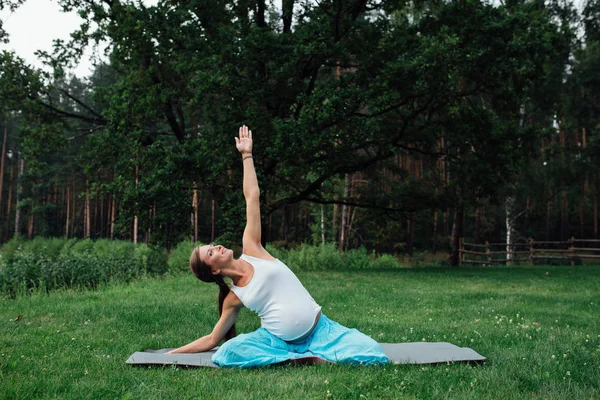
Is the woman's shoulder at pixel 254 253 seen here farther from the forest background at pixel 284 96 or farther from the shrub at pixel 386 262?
the shrub at pixel 386 262

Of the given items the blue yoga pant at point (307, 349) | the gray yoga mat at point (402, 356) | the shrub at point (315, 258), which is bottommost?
the shrub at point (315, 258)

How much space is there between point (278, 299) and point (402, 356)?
1277mm

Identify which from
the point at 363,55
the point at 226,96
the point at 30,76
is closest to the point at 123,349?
the point at 226,96

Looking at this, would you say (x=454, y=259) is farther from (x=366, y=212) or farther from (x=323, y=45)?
(x=323, y=45)

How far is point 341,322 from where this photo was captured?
725 centimetres

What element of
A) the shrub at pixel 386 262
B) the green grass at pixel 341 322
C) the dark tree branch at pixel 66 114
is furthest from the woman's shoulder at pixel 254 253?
the shrub at pixel 386 262

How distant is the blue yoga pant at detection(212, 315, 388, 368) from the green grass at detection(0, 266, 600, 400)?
171 mm

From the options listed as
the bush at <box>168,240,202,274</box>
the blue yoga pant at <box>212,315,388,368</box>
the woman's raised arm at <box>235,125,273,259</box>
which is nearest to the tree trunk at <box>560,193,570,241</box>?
the bush at <box>168,240,202,274</box>

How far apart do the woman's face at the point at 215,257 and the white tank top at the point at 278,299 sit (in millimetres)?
209

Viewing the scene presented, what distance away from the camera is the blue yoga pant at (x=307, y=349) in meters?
4.59

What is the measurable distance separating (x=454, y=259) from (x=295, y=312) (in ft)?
66.9

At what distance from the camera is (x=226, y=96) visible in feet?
51.0

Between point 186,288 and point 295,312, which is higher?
point 295,312

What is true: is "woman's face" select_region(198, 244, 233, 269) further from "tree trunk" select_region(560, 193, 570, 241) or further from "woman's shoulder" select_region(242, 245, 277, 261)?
"tree trunk" select_region(560, 193, 570, 241)
